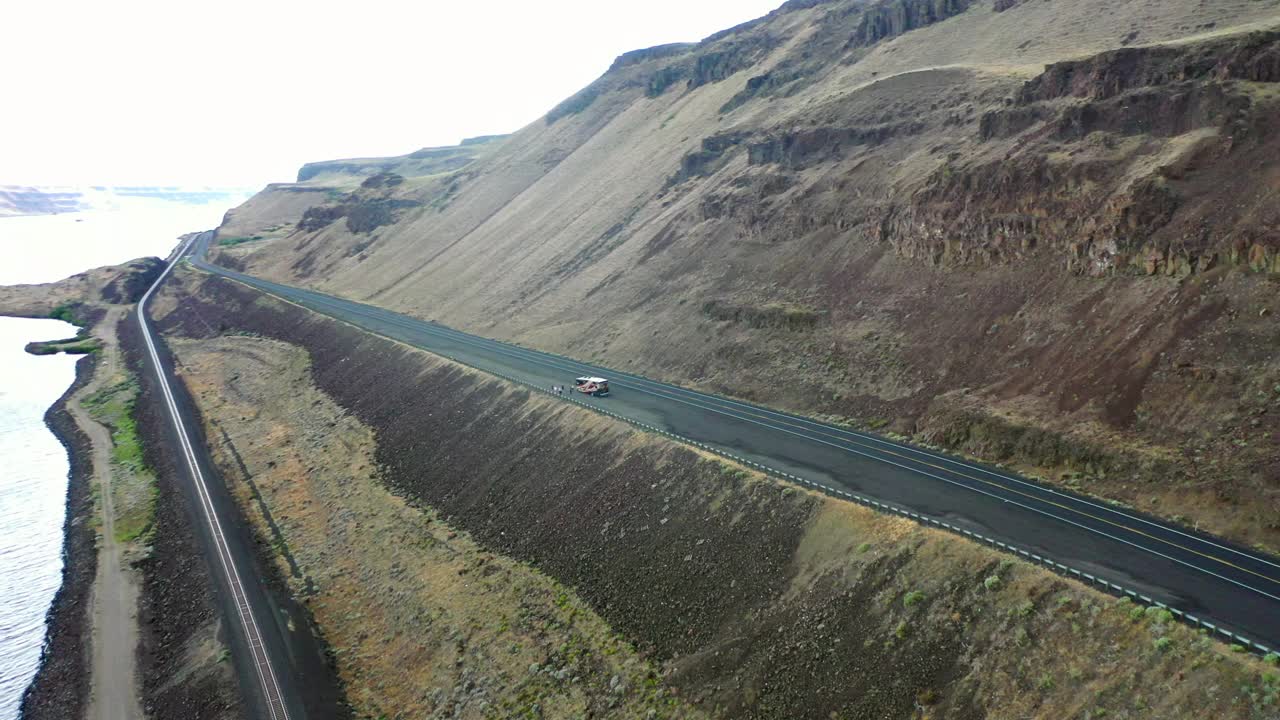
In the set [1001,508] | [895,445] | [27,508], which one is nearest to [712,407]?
[895,445]

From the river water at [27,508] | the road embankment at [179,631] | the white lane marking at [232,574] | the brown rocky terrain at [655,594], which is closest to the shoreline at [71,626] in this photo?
the river water at [27,508]

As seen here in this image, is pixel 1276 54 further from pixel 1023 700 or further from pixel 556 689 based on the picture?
pixel 556 689

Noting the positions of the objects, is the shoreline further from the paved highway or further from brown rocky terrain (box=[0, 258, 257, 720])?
the paved highway

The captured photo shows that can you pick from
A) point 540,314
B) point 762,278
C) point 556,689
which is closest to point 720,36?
point 540,314

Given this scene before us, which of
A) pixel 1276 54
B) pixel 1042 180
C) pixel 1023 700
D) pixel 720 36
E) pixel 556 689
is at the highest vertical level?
pixel 720 36

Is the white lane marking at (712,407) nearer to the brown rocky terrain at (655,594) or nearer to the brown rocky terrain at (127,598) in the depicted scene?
the brown rocky terrain at (655,594)

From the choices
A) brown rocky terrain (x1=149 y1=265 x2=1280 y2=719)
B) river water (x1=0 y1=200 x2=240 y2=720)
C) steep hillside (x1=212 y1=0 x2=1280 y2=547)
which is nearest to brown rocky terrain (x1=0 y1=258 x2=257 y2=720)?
river water (x1=0 y1=200 x2=240 y2=720)
